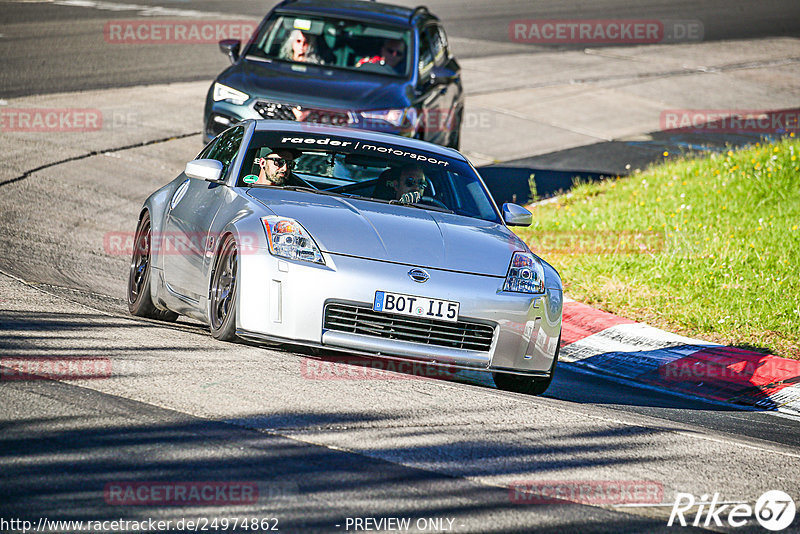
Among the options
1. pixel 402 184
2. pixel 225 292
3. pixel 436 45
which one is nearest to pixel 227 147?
pixel 402 184

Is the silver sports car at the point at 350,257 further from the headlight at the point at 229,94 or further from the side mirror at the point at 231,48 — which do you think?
the side mirror at the point at 231,48

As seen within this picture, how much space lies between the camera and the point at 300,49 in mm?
12922

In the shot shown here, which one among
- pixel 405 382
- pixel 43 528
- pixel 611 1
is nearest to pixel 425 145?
pixel 405 382

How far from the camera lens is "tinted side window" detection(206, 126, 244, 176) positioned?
7754mm

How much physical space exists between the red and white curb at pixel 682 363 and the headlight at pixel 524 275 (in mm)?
2085

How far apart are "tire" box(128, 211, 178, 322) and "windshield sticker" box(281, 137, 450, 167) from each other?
1271 millimetres

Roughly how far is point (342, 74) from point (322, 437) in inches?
323

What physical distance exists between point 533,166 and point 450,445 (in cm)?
1170

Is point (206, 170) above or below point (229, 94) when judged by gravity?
above

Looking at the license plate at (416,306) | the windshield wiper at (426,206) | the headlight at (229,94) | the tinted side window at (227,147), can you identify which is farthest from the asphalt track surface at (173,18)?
the license plate at (416,306)

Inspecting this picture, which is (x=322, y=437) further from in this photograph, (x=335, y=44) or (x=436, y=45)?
(x=436, y=45)

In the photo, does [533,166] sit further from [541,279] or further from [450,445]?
[450,445]

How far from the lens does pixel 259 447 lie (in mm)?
4672

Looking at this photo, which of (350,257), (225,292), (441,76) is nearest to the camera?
(350,257)
